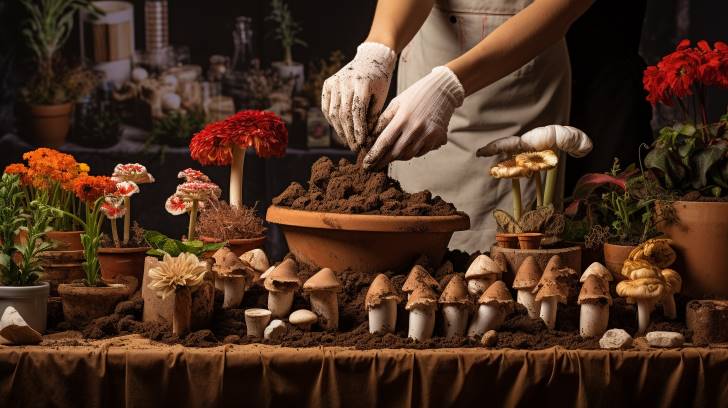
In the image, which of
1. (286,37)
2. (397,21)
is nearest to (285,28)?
(286,37)

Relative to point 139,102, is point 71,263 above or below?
below

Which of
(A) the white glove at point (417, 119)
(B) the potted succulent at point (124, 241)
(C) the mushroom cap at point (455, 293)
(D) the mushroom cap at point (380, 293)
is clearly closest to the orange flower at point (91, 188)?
(B) the potted succulent at point (124, 241)

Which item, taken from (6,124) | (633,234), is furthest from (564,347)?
(6,124)

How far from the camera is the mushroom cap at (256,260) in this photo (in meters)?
1.97

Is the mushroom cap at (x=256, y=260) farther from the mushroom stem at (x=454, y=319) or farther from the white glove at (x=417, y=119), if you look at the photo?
the mushroom stem at (x=454, y=319)

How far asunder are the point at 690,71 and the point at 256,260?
990 mm

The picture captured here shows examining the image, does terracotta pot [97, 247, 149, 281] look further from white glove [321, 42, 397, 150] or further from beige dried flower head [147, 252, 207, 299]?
white glove [321, 42, 397, 150]

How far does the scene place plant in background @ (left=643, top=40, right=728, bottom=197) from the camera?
77.0 inches

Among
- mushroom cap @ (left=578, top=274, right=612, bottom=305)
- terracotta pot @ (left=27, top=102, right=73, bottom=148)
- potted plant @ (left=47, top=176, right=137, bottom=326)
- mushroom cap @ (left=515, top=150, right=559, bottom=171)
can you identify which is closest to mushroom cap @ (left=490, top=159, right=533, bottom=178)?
mushroom cap @ (left=515, top=150, right=559, bottom=171)

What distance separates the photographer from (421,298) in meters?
1.66

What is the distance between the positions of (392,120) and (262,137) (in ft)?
1.08

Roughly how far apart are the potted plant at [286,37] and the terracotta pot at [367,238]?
2.44m

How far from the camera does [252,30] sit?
14.0 feet

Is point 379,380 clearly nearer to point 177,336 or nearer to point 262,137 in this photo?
point 177,336
